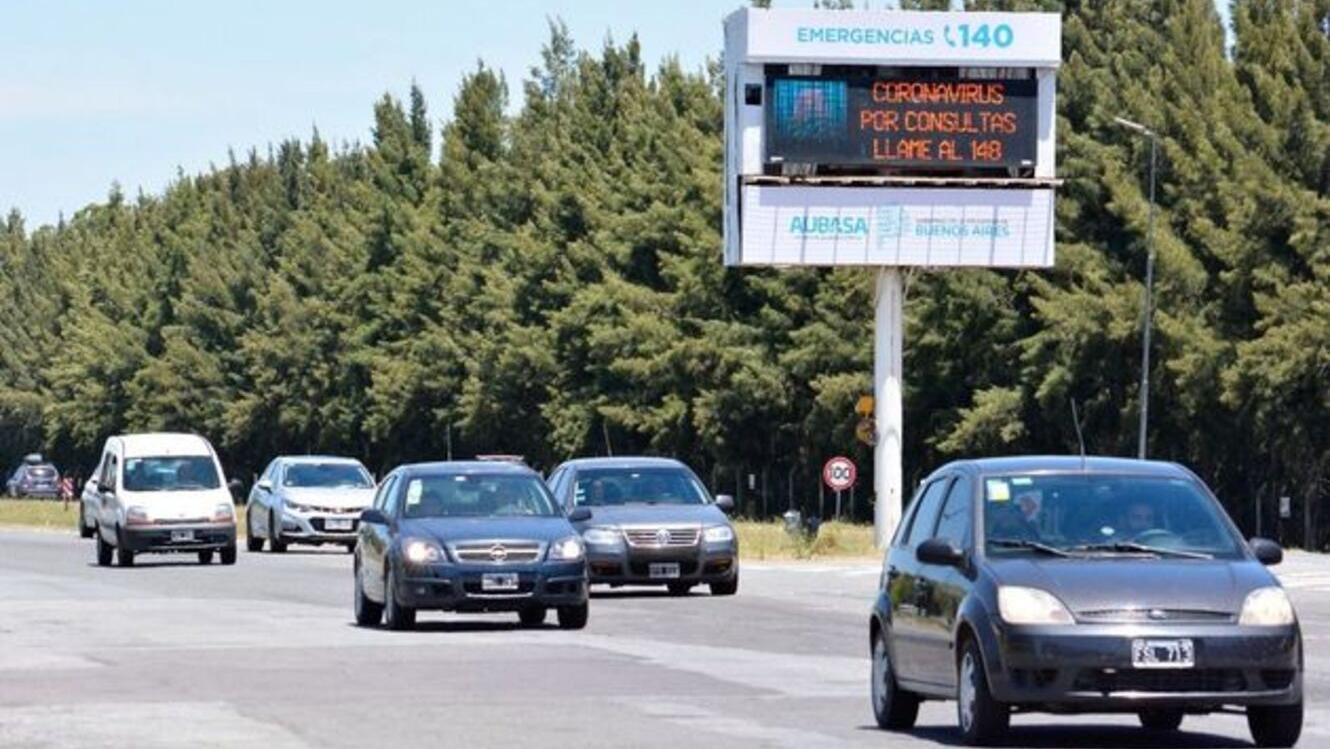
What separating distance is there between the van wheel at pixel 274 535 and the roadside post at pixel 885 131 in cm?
940

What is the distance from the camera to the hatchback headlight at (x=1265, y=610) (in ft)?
52.2

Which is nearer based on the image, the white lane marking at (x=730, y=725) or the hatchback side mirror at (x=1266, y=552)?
the hatchback side mirror at (x=1266, y=552)

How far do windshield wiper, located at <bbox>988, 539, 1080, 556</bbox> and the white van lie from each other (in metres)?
32.7

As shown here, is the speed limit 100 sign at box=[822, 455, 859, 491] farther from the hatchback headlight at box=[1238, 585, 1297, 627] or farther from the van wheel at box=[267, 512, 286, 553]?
the hatchback headlight at box=[1238, 585, 1297, 627]

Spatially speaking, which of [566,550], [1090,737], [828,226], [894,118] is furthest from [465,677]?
[828,226]

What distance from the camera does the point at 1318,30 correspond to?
2899 inches

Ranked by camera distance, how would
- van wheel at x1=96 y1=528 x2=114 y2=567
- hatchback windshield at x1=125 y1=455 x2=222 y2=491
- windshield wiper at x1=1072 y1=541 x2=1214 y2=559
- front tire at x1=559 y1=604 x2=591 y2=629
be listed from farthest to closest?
van wheel at x1=96 y1=528 x2=114 y2=567 < hatchback windshield at x1=125 y1=455 x2=222 y2=491 < front tire at x1=559 y1=604 x2=591 y2=629 < windshield wiper at x1=1072 y1=541 x2=1214 y2=559

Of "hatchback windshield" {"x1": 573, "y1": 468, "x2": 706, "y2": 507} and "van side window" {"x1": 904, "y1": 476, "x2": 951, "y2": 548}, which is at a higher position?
"van side window" {"x1": 904, "y1": 476, "x2": 951, "y2": 548}

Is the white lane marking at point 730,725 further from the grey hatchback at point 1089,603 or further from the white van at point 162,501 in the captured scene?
the white van at point 162,501

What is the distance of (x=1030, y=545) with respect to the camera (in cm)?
1675

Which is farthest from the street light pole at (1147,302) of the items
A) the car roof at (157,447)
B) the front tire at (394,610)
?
the front tire at (394,610)

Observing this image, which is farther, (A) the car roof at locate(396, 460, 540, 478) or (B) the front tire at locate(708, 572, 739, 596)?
(B) the front tire at locate(708, 572, 739, 596)

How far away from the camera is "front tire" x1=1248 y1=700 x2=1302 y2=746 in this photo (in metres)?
16.3

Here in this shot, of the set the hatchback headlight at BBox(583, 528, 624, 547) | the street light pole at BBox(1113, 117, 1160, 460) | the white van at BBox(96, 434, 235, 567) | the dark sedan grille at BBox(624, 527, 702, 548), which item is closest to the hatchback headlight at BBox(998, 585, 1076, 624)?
the dark sedan grille at BBox(624, 527, 702, 548)
